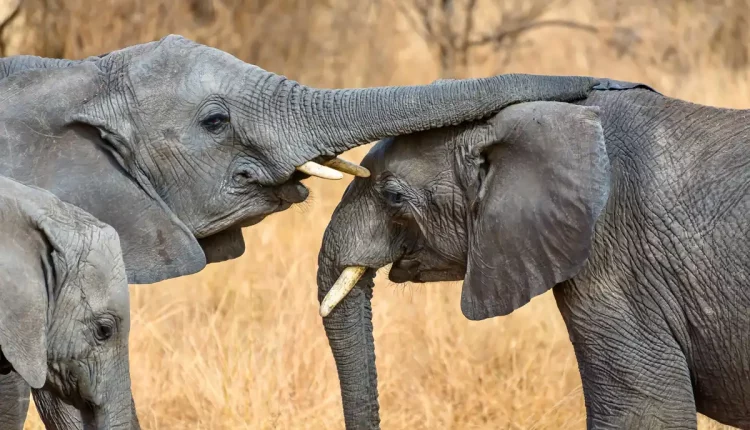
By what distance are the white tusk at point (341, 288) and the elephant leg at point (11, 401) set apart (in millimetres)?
995

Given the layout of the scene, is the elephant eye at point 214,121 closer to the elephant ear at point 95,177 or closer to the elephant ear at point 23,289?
the elephant ear at point 95,177

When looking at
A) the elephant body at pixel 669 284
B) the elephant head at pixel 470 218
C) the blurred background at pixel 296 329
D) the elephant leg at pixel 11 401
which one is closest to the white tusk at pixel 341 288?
A: the elephant head at pixel 470 218

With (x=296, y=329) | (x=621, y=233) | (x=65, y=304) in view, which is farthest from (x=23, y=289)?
(x=296, y=329)

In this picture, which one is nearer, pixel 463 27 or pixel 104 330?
pixel 104 330

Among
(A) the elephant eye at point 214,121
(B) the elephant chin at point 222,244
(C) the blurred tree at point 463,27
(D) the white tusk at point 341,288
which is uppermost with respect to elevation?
(C) the blurred tree at point 463,27

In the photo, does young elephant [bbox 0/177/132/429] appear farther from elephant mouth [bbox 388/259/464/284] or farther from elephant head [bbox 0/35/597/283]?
elephant mouth [bbox 388/259/464/284]

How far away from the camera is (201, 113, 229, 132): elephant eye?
14.4 feet

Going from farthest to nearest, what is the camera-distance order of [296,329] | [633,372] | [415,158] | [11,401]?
1. [296,329]
2. [11,401]
3. [415,158]
4. [633,372]

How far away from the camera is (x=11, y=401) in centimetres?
459

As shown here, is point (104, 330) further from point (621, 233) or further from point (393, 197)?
point (621, 233)

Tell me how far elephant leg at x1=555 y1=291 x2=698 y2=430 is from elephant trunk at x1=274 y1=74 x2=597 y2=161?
0.63m

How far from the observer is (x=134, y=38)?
10367mm

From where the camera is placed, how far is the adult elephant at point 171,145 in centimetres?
436

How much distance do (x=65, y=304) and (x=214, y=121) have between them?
3.05ft
